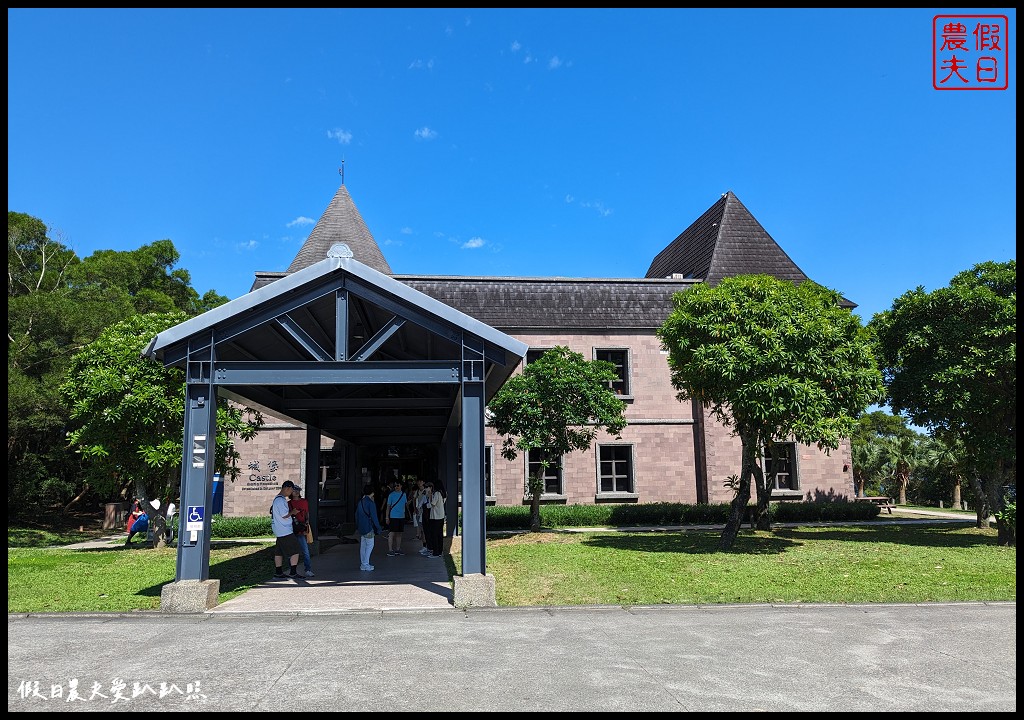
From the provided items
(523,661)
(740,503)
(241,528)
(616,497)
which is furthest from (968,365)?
(241,528)

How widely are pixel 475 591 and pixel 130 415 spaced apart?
439 inches

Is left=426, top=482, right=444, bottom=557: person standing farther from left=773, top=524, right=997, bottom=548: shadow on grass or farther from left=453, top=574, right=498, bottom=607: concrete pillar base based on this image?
left=773, top=524, right=997, bottom=548: shadow on grass

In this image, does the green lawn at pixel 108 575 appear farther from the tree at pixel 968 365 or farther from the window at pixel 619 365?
the tree at pixel 968 365

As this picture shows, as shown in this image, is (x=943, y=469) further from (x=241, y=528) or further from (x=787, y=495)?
(x=241, y=528)

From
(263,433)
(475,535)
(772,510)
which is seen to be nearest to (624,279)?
(772,510)

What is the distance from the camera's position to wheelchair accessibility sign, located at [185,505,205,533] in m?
9.35

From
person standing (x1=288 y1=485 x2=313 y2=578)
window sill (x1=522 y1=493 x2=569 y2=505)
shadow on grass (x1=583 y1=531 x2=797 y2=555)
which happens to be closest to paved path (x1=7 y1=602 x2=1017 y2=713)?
person standing (x1=288 y1=485 x2=313 y2=578)

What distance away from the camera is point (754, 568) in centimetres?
1330

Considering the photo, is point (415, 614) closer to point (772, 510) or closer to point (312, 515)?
point (312, 515)

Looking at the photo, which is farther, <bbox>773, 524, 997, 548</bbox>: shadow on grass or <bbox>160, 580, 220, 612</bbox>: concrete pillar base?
<bbox>773, 524, 997, 548</bbox>: shadow on grass

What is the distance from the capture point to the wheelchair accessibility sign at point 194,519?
9.35 metres

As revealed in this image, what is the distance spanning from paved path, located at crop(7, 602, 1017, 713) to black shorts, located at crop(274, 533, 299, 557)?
334 cm

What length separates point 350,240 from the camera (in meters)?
30.3

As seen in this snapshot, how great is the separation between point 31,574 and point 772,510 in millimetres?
22032
